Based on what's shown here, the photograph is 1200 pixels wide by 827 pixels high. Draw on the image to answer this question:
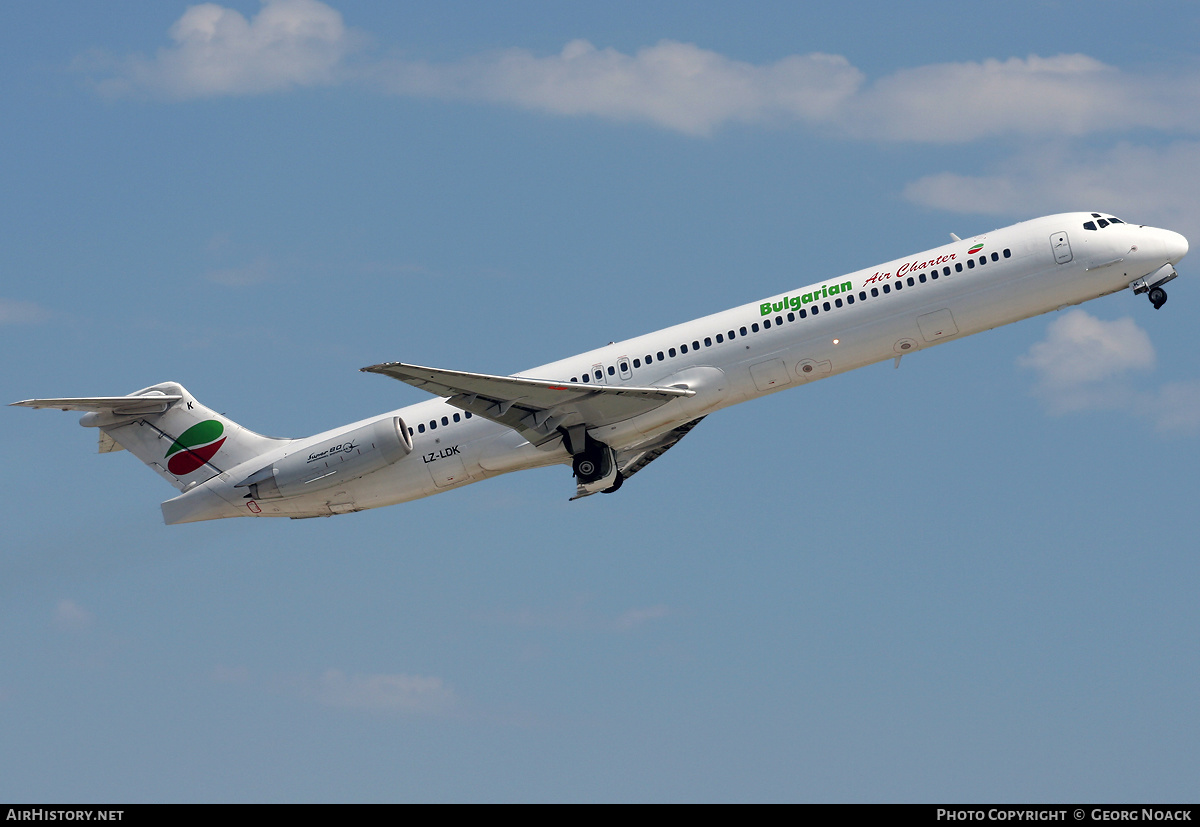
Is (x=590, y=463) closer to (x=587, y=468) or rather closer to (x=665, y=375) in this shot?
(x=587, y=468)

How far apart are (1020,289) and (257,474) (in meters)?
21.0

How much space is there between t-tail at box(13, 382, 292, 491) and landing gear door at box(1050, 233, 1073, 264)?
21.7 meters

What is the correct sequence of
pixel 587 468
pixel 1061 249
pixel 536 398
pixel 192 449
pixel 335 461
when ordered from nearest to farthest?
1. pixel 1061 249
2. pixel 536 398
3. pixel 587 468
4. pixel 335 461
5. pixel 192 449

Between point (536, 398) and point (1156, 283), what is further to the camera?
point (536, 398)

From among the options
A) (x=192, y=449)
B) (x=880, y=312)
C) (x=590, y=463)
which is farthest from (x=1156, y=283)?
(x=192, y=449)

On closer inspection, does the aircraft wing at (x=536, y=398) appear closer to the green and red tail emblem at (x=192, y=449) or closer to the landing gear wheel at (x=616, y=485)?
the landing gear wheel at (x=616, y=485)

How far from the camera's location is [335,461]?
120ft

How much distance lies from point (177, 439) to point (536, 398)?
38.2 ft

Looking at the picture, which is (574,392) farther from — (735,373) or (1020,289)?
(1020,289)

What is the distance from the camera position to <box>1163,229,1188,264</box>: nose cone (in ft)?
110

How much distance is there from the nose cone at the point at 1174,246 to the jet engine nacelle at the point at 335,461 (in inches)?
795

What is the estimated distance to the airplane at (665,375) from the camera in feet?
110
